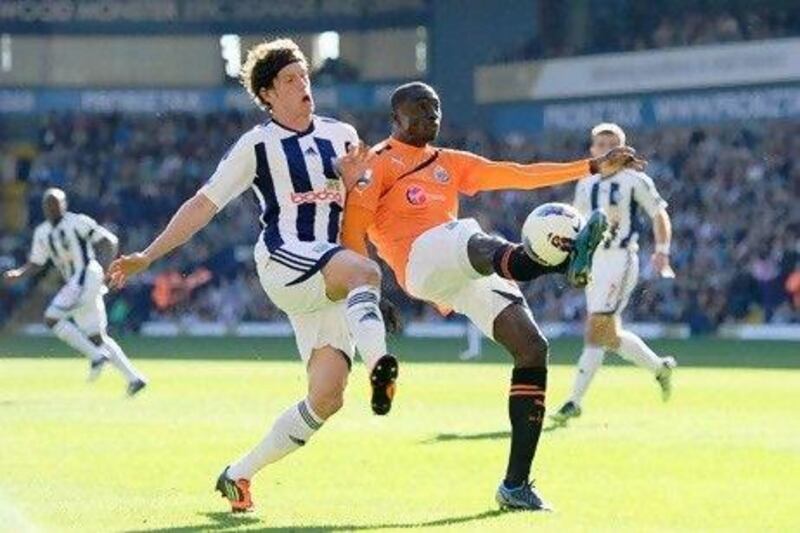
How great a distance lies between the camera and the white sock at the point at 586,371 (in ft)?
54.2

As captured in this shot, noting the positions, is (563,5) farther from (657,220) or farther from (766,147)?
(657,220)

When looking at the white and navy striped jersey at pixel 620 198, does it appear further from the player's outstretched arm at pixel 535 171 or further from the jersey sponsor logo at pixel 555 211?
the jersey sponsor logo at pixel 555 211

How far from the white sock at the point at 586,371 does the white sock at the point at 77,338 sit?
6836 mm

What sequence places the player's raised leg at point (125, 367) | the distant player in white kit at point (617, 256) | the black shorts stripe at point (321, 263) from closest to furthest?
the black shorts stripe at point (321, 263), the distant player in white kit at point (617, 256), the player's raised leg at point (125, 367)

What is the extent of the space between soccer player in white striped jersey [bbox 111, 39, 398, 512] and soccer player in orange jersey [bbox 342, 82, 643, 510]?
0.75 ft

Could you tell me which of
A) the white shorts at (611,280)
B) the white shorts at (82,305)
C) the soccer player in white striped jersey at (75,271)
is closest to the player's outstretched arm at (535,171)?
the white shorts at (611,280)

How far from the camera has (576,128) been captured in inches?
1786

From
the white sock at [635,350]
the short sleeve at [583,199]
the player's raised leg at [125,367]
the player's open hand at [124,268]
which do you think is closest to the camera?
the player's open hand at [124,268]

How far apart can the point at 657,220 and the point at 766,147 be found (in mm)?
25736

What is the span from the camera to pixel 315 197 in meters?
10.1

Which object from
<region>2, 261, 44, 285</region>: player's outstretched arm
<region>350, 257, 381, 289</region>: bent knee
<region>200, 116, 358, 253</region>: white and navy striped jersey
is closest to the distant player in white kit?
<region>2, 261, 44, 285</region>: player's outstretched arm

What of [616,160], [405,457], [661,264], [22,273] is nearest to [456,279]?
[616,160]

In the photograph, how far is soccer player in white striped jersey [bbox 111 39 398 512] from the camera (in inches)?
392

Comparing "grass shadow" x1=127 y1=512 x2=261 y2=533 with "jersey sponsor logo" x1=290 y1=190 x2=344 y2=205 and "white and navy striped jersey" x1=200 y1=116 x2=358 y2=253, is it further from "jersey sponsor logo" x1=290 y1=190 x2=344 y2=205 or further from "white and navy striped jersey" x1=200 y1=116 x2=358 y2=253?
"jersey sponsor logo" x1=290 y1=190 x2=344 y2=205
